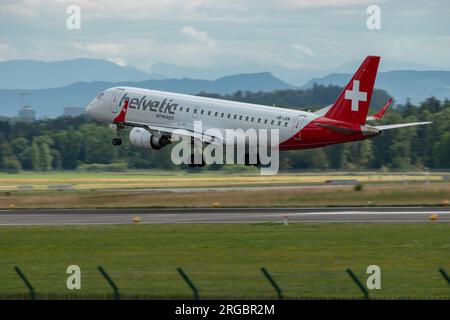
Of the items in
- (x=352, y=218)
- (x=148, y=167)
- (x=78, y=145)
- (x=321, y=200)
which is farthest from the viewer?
(x=78, y=145)

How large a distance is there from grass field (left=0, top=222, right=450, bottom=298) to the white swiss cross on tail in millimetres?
23710

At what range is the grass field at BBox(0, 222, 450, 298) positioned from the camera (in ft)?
115

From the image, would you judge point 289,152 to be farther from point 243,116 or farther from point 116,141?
point 243,116

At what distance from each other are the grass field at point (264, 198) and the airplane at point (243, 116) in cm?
441

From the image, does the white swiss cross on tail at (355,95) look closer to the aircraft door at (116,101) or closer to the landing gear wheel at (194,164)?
the landing gear wheel at (194,164)

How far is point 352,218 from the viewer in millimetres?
59938

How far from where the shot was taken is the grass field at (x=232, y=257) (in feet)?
115

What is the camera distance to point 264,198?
74.2 m

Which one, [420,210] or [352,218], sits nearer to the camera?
[352,218]

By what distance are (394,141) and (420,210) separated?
6703 centimetres

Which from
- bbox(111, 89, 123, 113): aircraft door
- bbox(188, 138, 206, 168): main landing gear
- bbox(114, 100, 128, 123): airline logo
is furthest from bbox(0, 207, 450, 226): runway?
bbox(111, 89, 123, 113): aircraft door

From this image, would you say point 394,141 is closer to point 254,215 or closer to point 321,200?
point 321,200

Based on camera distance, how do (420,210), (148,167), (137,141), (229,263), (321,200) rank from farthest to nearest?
(148,167)
(137,141)
(321,200)
(420,210)
(229,263)

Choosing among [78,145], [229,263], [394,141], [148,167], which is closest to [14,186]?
[148,167]
